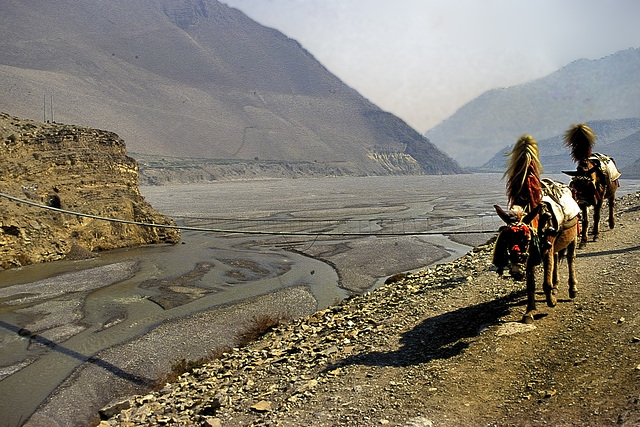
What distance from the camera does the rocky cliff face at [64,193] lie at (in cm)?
2947

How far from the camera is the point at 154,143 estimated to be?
7736 inches

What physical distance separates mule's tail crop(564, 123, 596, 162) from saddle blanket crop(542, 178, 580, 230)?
368 cm

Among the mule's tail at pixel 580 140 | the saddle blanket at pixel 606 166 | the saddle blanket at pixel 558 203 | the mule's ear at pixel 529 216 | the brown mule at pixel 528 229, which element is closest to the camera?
the brown mule at pixel 528 229

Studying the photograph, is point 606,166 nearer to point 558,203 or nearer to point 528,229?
point 558,203

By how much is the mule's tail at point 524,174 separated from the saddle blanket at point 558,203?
0.30 m

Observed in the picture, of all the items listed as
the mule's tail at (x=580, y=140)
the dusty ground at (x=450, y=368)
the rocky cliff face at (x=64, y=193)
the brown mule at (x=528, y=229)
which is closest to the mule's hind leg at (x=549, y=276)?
the brown mule at (x=528, y=229)

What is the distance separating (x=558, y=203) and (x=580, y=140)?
455 cm

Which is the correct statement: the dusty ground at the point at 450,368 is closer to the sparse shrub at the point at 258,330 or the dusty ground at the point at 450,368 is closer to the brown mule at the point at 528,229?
the brown mule at the point at 528,229

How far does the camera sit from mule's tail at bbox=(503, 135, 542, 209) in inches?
293

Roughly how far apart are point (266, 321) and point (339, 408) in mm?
8080

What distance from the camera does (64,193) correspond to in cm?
3497

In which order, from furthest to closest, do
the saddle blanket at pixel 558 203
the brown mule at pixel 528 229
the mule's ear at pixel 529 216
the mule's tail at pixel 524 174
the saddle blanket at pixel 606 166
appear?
the saddle blanket at pixel 606 166, the saddle blanket at pixel 558 203, the mule's tail at pixel 524 174, the mule's ear at pixel 529 216, the brown mule at pixel 528 229

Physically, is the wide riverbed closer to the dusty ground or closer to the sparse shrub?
the sparse shrub

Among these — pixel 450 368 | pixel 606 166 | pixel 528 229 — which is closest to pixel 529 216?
pixel 528 229
